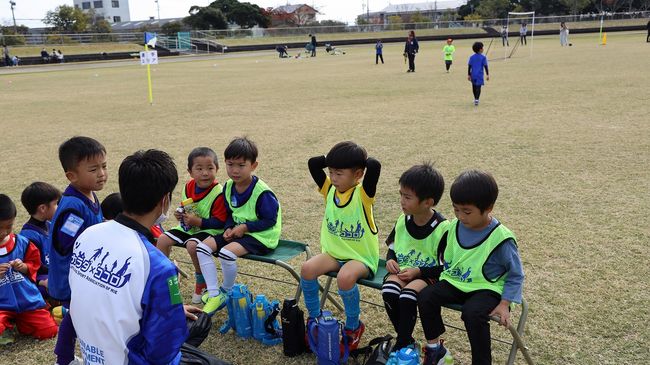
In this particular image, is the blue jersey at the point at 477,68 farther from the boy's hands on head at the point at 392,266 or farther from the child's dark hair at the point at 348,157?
the boy's hands on head at the point at 392,266

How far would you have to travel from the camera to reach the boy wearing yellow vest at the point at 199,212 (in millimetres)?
3850

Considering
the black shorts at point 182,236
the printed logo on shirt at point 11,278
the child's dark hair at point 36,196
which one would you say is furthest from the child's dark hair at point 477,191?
the printed logo on shirt at point 11,278

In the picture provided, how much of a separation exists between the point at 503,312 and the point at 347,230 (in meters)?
1.06

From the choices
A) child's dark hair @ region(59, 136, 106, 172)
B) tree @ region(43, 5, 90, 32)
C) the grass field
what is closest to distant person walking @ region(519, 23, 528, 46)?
the grass field

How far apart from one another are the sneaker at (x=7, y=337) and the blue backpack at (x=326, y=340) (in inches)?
81.5

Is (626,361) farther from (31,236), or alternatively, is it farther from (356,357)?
(31,236)

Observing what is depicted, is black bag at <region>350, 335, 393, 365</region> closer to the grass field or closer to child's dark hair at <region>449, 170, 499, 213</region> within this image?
the grass field

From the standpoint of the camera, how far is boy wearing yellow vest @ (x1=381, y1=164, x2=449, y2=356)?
2938mm

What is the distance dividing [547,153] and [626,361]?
5.17 m

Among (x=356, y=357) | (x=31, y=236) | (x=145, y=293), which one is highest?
(x=145, y=293)

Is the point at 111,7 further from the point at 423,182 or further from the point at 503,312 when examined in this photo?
the point at 503,312

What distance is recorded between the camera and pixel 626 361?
3010 millimetres

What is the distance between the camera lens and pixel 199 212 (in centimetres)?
396

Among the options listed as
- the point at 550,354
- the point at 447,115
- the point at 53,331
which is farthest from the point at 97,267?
the point at 447,115
